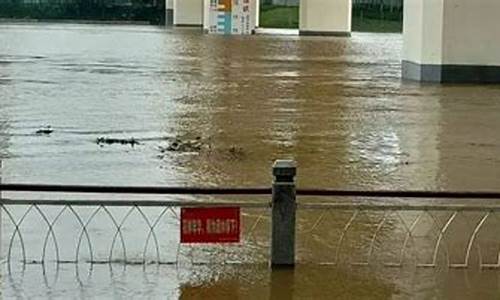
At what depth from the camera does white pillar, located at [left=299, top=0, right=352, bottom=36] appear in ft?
234

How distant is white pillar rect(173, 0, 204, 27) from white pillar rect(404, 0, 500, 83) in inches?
2367

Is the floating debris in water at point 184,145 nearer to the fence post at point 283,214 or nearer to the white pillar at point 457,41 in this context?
the fence post at point 283,214

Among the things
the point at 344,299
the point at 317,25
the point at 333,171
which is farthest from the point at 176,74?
the point at 317,25

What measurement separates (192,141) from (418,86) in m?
13.1

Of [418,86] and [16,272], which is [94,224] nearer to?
[16,272]

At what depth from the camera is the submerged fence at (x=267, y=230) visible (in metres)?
7.47

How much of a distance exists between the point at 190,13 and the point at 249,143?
244 feet

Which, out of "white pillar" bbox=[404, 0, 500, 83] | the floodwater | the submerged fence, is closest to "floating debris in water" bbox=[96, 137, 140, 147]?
the floodwater

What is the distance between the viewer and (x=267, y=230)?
886cm

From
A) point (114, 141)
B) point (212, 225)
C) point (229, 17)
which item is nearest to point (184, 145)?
point (114, 141)

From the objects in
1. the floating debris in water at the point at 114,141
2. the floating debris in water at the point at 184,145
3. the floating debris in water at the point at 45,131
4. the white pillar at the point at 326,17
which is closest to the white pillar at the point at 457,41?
the floating debris in water at the point at 184,145

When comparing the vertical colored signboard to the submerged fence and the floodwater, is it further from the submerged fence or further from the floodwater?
the submerged fence

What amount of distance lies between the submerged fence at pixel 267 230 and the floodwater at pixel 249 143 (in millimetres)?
197

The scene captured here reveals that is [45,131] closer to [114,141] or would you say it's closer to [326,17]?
[114,141]
